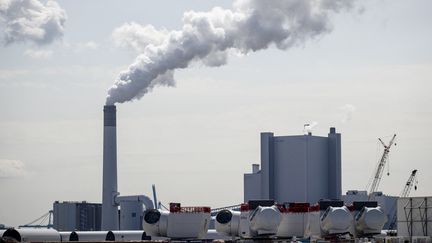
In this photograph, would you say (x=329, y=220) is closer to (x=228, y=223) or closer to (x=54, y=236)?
(x=228, y=223)

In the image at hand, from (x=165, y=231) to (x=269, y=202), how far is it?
19254mm

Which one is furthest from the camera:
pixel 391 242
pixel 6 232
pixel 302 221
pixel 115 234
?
pixel 115 234

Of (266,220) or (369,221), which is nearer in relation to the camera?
(266,220)

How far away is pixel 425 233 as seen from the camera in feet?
504

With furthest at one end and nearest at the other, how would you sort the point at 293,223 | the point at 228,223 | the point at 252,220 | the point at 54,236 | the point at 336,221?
the point at 228,223
the point at 54,236
the point at 293,223
the point at 336,221
the point at 252,220

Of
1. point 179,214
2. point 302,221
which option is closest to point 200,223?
point 179,214

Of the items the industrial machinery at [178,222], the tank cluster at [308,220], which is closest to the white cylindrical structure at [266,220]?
the tank cluster at [308,220]

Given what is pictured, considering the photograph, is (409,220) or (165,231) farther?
(165,231)

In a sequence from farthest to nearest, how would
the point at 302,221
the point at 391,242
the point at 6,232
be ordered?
the point at 302,221 < the point at 6,232 < the point at 391,242

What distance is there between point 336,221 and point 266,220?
13.5 m

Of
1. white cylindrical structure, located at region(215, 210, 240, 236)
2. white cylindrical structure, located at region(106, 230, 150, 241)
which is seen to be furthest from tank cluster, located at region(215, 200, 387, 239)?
white cylindrical structure, located at region(106, 230, 150, 241)

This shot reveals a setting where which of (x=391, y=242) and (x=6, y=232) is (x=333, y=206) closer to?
(x=391, y=242)

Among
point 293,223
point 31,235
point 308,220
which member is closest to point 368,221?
point 308,220

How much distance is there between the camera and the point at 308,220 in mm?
174750
